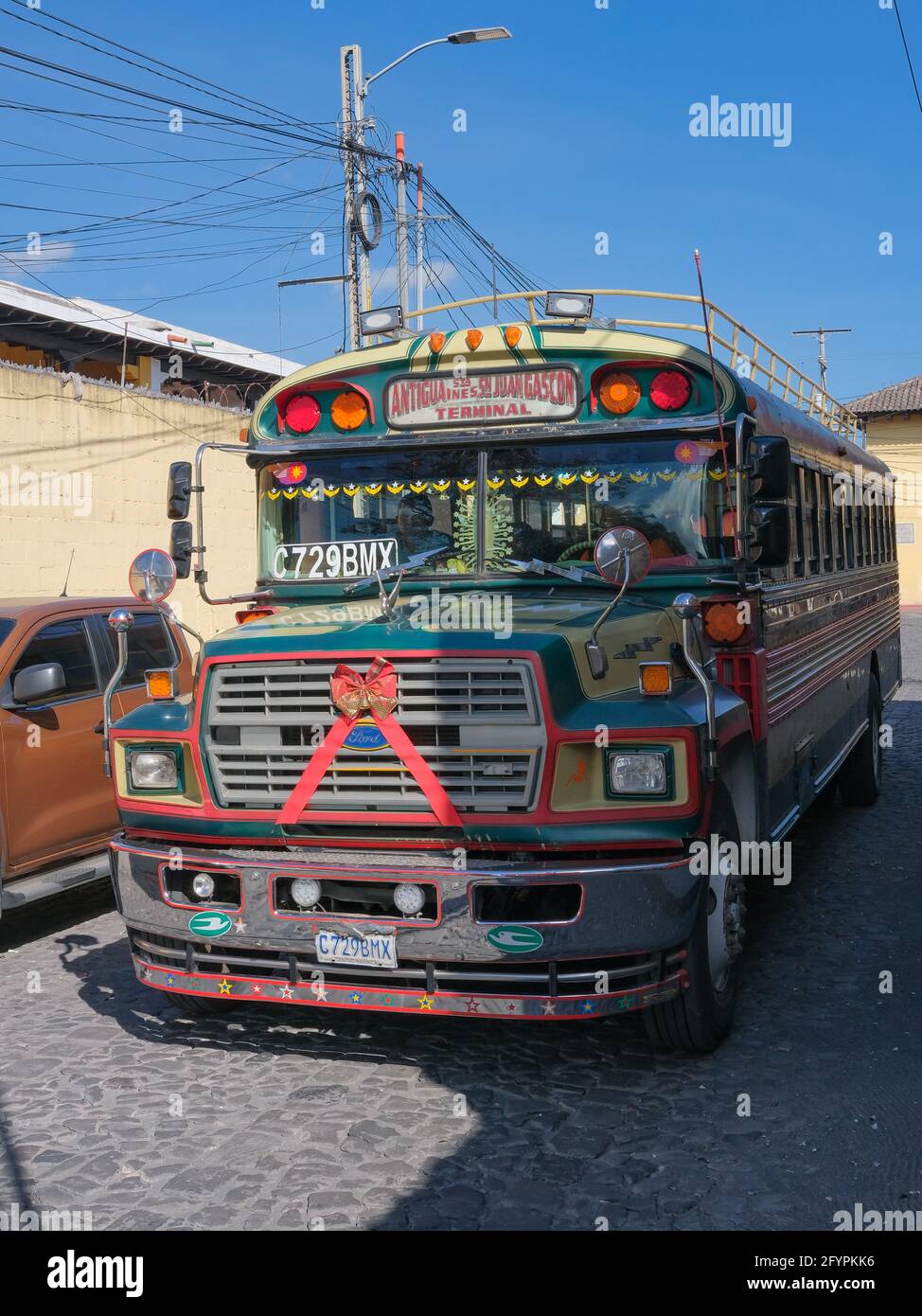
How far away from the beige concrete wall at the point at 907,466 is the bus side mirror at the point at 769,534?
138 ft

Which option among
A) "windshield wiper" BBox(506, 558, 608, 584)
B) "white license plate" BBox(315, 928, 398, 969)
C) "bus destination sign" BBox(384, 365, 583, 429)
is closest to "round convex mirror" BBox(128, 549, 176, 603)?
"bus destination sign" BBox(384, 365, 583, 429)

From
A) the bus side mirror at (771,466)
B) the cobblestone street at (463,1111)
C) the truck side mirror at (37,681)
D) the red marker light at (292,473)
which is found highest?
the red marker light at (292,473)

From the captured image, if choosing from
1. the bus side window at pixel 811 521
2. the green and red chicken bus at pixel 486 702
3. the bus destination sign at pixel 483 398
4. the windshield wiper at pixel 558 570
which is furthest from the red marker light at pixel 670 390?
the bus side window at pixel 811 521

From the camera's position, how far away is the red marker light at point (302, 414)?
233 inches

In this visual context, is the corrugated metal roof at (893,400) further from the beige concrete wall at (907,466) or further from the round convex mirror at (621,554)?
the round convex mirror at (621,554)

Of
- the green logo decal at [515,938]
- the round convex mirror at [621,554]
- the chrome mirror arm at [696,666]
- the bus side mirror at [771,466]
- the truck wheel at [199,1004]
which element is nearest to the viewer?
the green logo decal at [515,938]

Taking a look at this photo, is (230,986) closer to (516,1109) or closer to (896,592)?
(516,1109)

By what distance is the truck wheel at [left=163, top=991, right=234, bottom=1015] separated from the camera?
535cm

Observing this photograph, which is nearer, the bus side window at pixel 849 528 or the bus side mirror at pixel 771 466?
the bus side mirror at pixel 771 466

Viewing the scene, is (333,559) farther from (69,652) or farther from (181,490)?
(69,652)

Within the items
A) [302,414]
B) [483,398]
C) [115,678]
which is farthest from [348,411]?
[115,678]

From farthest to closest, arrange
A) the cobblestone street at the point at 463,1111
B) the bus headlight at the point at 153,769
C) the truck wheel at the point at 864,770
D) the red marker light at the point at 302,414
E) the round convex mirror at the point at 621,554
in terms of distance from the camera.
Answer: the truck wheel at the point at 864,770, the red marker light at the point at 302,414, the bus headlight at the point at 153,769, the round convex mirror at the point at 621,554, the cobblestone street at the point at 463,1111

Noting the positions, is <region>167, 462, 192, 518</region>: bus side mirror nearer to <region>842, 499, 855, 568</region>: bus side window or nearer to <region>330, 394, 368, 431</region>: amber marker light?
<region>330, 394, 368, 431</region>: amber marker light

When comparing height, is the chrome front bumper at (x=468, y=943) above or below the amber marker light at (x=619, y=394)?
below
